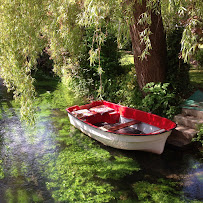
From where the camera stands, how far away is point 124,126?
7.11 m

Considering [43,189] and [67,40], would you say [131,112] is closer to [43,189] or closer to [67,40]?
[67,40]

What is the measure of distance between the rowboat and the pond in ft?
1.03

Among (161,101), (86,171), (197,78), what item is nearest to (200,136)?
(161,101)

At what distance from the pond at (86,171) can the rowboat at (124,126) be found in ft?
1.03

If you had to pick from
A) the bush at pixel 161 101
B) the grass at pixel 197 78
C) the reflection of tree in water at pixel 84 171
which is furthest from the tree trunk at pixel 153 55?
the reflection of tree in water at pixel 84 171

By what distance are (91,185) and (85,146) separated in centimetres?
202

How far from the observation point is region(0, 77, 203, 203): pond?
5035mm

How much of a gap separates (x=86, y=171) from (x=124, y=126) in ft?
5.96

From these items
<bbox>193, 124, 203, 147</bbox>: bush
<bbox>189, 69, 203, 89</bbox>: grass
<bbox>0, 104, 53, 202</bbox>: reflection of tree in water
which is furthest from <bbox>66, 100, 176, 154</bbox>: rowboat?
<bbox>189, 69, 203, 89</bbox>: grass

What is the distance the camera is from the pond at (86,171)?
198 inches

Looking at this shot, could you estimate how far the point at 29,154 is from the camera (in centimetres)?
684

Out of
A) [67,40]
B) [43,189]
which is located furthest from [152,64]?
[43,189]

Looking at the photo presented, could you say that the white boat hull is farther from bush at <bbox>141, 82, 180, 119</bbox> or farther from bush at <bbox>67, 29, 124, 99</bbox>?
bush at <bbox>67, 29, 124, 99</bbox>

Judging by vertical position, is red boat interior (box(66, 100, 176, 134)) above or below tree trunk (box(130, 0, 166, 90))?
below
